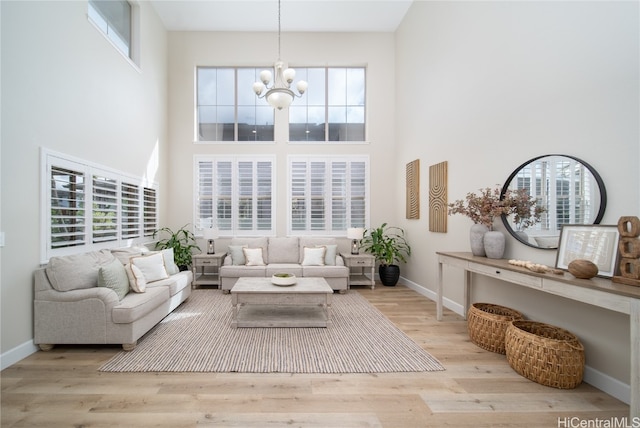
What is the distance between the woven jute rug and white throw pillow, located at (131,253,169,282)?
54 centimetres

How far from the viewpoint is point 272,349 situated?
2.77m

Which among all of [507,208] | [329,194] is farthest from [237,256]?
[507,208]

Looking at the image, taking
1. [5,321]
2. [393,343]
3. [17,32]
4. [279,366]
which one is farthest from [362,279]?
[17,32]

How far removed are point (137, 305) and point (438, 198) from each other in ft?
13.3

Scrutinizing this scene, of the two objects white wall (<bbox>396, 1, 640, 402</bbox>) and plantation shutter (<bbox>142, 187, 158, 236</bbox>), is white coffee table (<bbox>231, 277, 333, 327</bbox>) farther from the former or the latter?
plantation shutter (<bbox>142, 187, 158, 236</bbox>)

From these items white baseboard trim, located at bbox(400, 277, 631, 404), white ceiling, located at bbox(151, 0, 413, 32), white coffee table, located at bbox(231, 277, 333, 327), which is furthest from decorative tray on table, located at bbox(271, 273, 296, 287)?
white ceiling, located at bbox(151, 0, 413, 32)

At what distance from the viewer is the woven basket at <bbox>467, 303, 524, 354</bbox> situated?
8.71ft

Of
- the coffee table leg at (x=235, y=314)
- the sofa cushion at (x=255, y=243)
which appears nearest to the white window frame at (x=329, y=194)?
the sofa cushion at (x=255, y=243)

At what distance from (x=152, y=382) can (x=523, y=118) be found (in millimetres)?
4041

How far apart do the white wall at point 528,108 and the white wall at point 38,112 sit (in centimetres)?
467

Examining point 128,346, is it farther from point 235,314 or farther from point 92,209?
point 92,209

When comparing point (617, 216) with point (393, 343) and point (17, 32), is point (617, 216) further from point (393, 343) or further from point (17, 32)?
point (17, 32)

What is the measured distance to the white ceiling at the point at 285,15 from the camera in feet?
16.9

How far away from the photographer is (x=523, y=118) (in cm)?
281
